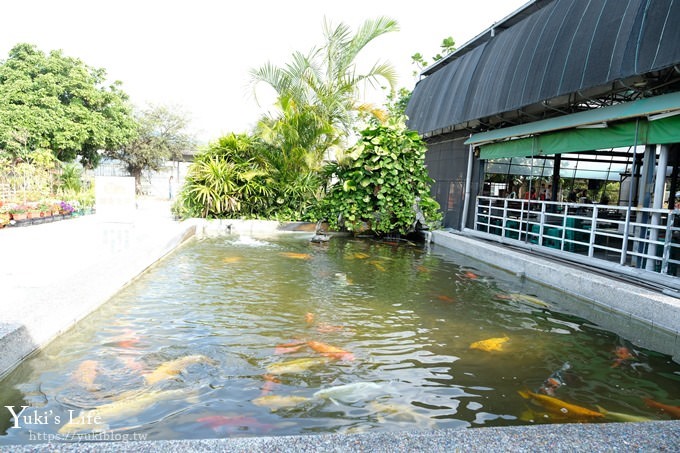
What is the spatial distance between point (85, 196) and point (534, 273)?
1612 centimetres

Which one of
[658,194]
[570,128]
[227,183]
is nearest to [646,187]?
[658,194]

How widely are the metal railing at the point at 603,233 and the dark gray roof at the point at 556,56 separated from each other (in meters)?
2.04

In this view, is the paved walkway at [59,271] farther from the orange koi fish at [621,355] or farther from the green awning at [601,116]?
the green awning at [601,116]

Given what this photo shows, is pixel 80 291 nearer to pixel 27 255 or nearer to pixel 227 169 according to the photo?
pixel 27 255

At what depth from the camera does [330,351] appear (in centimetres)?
414

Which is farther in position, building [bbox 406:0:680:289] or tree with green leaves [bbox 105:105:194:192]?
tree with green leaves [bbox 105:105:194:192]

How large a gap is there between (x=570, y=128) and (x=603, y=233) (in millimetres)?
2195

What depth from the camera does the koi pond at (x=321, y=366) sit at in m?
2.97

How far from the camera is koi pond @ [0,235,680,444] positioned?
2967 mm

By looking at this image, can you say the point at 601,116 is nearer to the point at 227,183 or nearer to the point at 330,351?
the point at 330,351

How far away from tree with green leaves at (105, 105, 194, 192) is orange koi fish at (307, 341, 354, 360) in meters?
27.6

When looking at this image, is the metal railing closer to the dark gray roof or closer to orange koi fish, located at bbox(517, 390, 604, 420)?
the dark gray roof

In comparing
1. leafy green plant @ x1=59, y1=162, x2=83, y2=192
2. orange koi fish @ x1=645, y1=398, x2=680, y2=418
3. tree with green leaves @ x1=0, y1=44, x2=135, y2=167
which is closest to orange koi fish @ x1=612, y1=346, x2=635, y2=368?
orange koi fish @ x1=645, y1=398, x2=680, y2=418

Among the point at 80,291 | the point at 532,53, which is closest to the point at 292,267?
the point at 80,291
